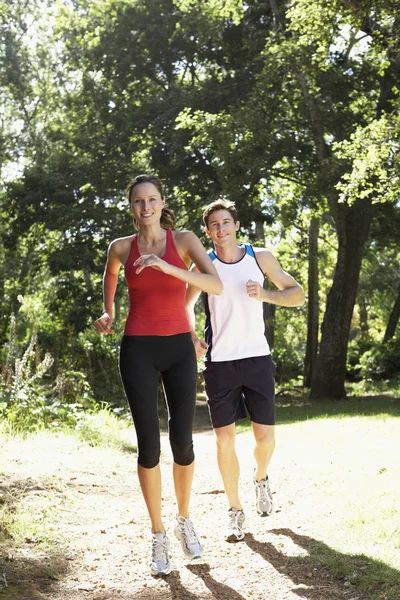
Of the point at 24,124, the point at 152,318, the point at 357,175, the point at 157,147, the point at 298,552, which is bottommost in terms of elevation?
the point at 298,552

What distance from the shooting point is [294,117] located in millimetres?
19969

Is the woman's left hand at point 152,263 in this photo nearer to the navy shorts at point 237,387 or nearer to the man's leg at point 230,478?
the navy shorts at point 237,387

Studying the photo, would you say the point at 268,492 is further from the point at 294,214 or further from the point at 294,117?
the point at 294,214

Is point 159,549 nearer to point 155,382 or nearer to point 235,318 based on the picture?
point 155,382

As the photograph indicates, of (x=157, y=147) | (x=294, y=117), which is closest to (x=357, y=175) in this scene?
(x=294, y=117)

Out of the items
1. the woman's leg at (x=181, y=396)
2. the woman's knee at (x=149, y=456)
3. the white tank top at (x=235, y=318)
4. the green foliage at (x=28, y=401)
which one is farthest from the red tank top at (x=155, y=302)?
the green foliage at (x=28, y=401)

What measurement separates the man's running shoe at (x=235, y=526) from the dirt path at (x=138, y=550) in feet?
0.20

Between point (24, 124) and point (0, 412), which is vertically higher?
point (24, 124)

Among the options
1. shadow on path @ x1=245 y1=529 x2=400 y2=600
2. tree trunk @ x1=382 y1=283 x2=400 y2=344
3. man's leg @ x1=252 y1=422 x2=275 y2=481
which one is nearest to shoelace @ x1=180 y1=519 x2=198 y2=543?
shadow on path @ x1=245 y1=529 x2=400 y2=600

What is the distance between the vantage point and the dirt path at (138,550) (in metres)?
4.46

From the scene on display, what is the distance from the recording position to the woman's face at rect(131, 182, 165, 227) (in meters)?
4.80

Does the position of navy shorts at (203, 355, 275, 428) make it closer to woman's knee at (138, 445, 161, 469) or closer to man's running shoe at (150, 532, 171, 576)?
woman's knee at (138, 445, 161, 469)

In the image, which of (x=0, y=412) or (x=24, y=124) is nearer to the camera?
(x=0, y=412)

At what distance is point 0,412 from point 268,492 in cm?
510
